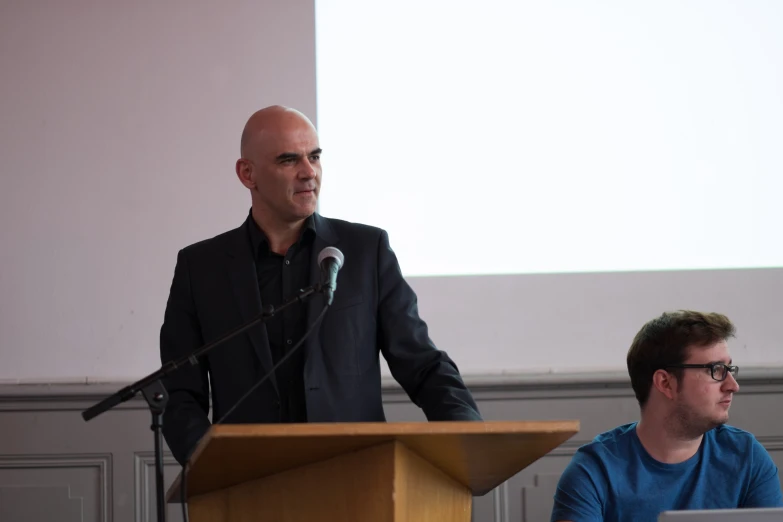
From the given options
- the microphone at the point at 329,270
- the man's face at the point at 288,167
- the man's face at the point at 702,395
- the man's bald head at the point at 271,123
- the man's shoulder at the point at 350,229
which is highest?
the man's bald head at the point at 271,123

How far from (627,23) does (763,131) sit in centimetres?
57

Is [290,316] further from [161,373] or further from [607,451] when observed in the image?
[607,451]

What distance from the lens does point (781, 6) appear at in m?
3.22

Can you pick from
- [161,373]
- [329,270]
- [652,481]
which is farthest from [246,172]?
[652,481]

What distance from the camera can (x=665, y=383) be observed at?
2.23m

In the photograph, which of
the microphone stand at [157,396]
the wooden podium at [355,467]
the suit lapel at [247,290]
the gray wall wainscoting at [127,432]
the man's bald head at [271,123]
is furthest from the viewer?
the gray wall wainscoting at [127,432]

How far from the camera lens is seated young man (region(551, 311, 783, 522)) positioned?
2.10 m

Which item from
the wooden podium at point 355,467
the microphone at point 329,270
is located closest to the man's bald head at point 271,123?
the microphone at point 329,270

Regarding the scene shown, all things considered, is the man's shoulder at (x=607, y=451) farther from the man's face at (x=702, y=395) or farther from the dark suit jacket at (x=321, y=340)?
the dark suit jacket at (x=321, y=340)

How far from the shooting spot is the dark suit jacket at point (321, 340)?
2074mm

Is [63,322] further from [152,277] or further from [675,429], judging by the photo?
[675,429]

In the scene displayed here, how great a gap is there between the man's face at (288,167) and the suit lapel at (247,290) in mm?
120

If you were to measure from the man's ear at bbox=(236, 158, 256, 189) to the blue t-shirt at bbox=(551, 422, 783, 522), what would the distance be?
3.15ft

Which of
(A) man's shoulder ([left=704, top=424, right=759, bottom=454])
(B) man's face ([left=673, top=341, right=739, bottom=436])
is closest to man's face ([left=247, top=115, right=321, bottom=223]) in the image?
(B) man's face ([left=673, top=341, right=739, bottom=436])
